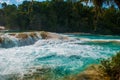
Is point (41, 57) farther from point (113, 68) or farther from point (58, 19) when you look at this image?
point (58, 19)

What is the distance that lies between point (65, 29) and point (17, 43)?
142 feet

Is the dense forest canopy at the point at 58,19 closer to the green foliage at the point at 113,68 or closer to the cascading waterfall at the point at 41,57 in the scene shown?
the cascading waterfall at the point at 41,57

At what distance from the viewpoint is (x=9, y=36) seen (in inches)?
1143

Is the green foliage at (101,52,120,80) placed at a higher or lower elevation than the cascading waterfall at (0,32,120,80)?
higher

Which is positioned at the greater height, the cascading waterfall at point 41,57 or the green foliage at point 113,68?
the green foliage at point 113,68

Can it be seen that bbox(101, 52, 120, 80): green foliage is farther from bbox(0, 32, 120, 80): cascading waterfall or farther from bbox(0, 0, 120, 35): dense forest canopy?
bbox(0, 0, 120, 35): dense forest canopy

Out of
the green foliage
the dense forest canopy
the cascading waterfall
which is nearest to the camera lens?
the green foliage

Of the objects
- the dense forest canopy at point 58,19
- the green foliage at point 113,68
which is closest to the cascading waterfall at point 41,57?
the green foliage at point 113,68

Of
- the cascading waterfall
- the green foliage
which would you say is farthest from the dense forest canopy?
the green foliage

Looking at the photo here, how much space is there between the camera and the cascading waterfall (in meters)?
13.6

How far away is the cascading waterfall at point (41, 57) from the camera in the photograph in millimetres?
13643

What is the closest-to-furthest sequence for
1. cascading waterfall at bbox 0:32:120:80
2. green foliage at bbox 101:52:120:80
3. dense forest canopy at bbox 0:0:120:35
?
green foliage at bbox 101:52:120:80 < cascading waterfall at bbox 0:32:120:80 < dense forest canopy at bbox 0:0:120:35

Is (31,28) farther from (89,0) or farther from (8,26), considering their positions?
(89,0)

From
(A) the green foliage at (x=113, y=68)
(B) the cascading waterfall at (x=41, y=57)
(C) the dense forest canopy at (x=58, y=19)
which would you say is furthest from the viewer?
(C) the dense forest canopy at (x=58, y=19)
